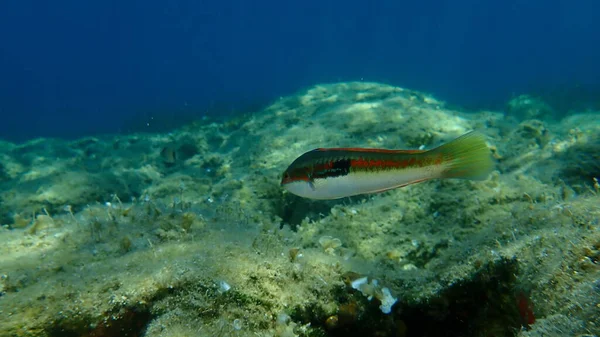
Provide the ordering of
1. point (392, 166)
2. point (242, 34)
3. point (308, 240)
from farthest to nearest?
point (242, 34) → point (308, 240) → point (392, 166)

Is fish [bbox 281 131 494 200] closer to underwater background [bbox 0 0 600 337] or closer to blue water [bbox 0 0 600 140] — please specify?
underwater background [bbox 0 0 600 337]

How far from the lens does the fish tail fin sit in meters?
1.86

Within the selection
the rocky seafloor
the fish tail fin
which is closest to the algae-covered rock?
the rocky seafloor

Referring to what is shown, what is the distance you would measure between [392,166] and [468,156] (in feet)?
1.60

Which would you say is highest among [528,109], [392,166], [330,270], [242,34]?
[242,34]

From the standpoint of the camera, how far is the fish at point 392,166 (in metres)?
1.84

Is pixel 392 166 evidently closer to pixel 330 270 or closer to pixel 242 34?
pixel 330 270

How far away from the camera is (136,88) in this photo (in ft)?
285

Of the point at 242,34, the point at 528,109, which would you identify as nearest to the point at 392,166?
the point at 528,109

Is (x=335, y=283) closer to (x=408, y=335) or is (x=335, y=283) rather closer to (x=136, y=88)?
(x=408, y=335)

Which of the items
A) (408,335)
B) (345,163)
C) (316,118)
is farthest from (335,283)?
(316,118)

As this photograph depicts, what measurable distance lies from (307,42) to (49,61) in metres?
112

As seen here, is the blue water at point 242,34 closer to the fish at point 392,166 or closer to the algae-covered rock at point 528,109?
the algae-covered rock at point 528,109

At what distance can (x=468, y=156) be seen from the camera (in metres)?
1.87
